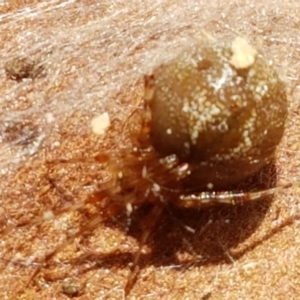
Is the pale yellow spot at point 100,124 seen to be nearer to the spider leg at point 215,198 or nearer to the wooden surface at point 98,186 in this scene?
the wooden surface at point 98,186

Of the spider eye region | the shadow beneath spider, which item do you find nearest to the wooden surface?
the shadow beneath spider

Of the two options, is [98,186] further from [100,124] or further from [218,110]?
[218,110]

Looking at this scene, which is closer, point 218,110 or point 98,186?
point 218,110

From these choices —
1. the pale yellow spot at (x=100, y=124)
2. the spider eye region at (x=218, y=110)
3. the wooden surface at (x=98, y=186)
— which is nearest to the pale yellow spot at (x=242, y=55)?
the spider eye region at (x=218, y=110)

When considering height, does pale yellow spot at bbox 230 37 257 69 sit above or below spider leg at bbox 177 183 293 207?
above

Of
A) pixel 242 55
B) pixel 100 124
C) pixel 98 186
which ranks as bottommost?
pixel 98 186

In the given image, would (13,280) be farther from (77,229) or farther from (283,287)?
(283,287)

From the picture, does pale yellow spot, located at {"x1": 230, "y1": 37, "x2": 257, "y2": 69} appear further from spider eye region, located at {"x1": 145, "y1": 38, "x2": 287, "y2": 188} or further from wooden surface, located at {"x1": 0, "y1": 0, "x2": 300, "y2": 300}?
wooden surface, located at {"x1": 0, "y1": 0, "x2": 300, "y2": 300}

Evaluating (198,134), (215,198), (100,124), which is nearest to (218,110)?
(198,134)
